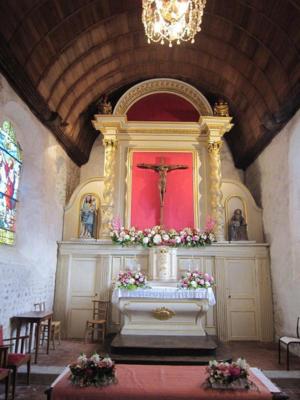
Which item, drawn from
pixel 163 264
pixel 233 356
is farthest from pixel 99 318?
pixel 233 356

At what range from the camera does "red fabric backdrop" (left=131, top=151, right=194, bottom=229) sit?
996 cm

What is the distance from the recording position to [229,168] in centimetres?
1121

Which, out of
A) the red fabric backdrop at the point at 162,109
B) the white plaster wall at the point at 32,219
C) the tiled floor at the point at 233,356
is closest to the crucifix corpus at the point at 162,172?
the red fabric backdrop at the point at 162,109

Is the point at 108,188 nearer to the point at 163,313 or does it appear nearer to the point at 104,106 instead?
the point at 104,106

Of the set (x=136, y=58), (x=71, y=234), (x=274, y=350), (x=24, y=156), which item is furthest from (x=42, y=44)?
(x=274, y=350)

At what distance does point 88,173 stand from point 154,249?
410 centimetres

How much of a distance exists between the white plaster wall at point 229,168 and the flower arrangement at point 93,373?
8.38 meters

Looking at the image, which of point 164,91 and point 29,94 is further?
point 164,91

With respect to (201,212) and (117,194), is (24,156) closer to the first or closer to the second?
(117,194)

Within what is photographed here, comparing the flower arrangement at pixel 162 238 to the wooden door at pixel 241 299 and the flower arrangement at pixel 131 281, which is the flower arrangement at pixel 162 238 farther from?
the flower arrangement at pixel 131 281

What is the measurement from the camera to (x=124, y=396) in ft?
11.5

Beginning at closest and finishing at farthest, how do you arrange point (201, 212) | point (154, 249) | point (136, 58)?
1. point (154, 249)
2. point (136, 58)
3. point (201, 212)

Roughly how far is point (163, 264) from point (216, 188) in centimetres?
285

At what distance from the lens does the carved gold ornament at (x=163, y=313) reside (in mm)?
7266
